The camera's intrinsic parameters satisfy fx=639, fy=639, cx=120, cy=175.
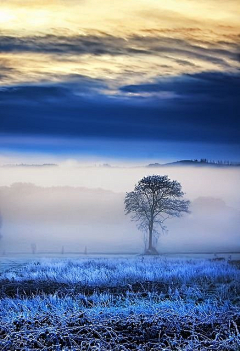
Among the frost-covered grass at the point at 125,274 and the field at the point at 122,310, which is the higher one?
the frost-covered grass at the point at 125,274

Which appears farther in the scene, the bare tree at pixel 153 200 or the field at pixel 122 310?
the bare tree at pixel 153 200

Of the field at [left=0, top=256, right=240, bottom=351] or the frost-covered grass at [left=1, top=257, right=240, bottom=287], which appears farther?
the frost-covered grass at [left=1, top=257, right=240, bottom=287]

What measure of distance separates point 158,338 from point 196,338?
1.80 ft

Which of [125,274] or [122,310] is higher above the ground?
[125,274]

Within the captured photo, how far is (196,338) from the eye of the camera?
360 inches

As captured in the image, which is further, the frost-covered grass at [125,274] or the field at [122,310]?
the frost-covered grass at [125,274]

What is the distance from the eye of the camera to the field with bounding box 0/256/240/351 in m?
8.74

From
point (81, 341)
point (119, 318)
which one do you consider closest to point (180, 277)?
point (119, 318)

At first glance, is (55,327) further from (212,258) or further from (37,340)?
(212,258)

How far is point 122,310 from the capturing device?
35.9 feet

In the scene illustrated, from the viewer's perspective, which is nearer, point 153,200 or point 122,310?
point 122,310

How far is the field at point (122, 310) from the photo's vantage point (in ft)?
28.7

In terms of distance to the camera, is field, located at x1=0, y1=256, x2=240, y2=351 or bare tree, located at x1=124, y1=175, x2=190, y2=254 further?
bare tree, located at x1=124, y1=175, x2=190, y2=254

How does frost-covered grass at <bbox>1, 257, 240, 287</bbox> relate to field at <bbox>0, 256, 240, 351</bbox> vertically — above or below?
above
